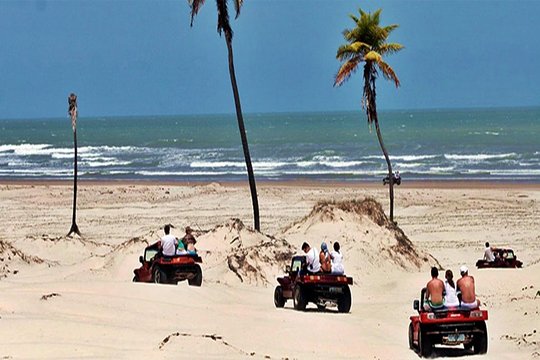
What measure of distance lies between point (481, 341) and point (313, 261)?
422 cm

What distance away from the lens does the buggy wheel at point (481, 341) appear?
13817 millimetres

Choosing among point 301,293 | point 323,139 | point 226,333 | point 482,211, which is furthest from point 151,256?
point 323,139

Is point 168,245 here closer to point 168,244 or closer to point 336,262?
point 168,244

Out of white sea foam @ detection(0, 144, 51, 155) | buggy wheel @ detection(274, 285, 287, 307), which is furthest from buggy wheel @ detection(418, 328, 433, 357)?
white sea foam @ detection(0, 144, 51, 155)

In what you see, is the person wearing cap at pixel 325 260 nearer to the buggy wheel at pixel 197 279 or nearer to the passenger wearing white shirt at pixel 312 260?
the passenger wearing white shirt at pixel 312 260

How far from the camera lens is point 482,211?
40625 millimetres

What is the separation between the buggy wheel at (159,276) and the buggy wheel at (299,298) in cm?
280

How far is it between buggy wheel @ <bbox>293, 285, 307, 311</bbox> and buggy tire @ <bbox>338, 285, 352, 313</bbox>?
25.6 inches

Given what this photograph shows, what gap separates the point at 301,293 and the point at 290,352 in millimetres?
3757

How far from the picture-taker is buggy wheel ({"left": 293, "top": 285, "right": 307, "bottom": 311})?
17.4m

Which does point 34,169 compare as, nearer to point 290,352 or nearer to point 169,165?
point 169,165

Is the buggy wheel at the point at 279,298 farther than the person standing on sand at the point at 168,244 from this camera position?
No

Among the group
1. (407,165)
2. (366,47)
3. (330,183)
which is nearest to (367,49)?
(366,47)

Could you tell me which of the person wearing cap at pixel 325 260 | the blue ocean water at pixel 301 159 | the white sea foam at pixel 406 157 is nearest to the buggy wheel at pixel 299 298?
the person wearing cap at pixel 325 260
